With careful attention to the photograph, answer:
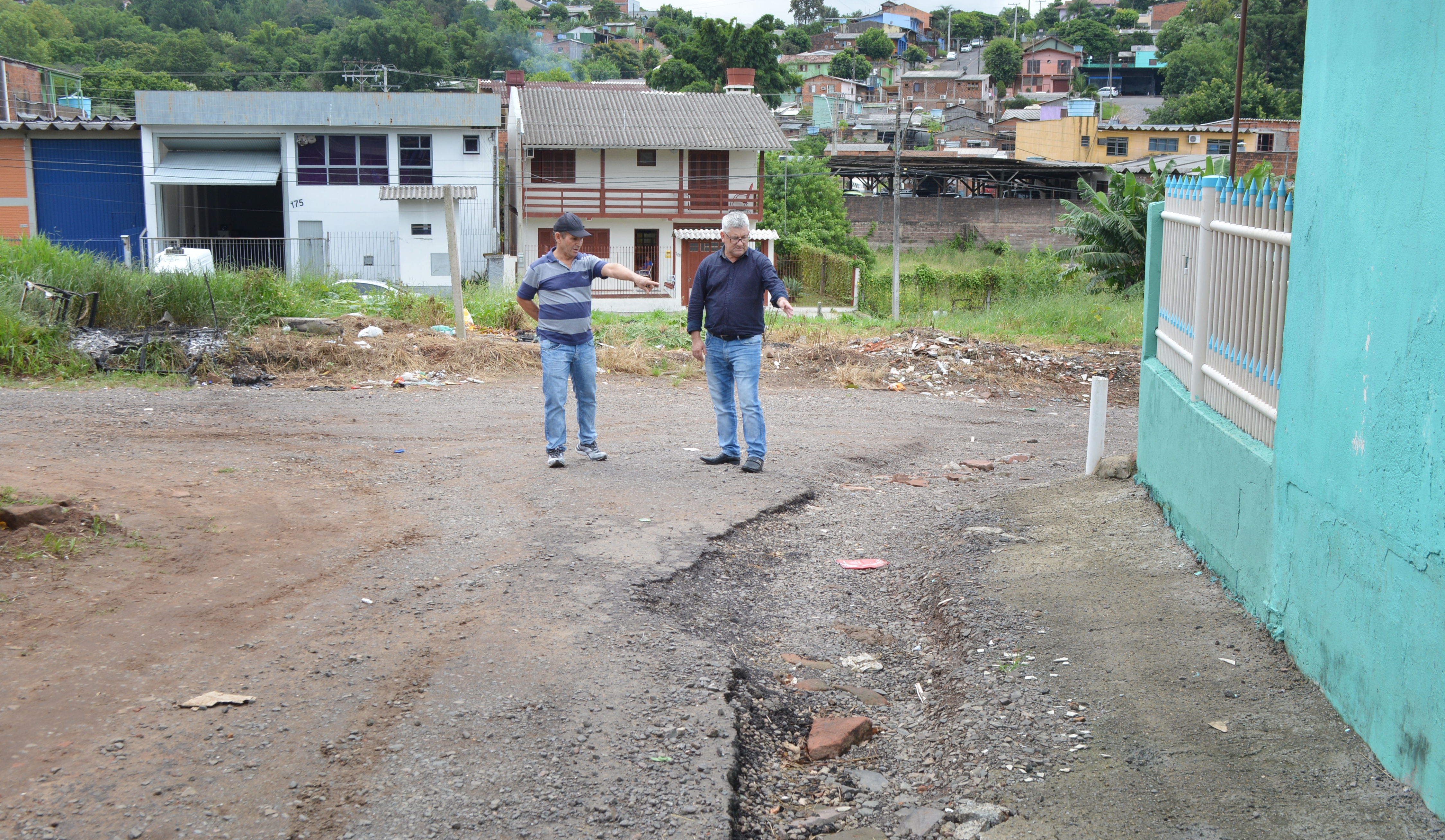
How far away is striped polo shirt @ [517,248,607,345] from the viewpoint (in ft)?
26.1

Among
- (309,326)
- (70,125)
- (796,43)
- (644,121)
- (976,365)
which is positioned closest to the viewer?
(309,326)

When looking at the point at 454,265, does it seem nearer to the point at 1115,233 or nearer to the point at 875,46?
the point at 1115,233

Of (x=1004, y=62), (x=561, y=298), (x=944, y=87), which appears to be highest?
(x=1004, y=62)

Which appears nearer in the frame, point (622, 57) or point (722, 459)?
point (722, 459)

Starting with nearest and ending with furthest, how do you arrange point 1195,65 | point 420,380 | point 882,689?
point 882,689 → point 420,380 → point 1195,65

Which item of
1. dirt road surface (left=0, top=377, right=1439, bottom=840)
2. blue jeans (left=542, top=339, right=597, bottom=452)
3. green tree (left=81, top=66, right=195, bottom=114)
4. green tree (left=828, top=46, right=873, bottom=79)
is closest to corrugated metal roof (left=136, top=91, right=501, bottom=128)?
green tree (left=81, top=66, right=195, bottom=114)

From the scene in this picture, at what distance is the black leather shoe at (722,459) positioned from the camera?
8609 millimetres

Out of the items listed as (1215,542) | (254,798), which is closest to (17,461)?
(254,798)

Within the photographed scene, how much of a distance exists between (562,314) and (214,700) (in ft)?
14.5

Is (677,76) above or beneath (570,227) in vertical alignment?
above

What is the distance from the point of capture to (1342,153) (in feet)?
12.6

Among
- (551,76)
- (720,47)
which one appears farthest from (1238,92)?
(551,76)

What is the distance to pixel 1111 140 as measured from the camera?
184ft

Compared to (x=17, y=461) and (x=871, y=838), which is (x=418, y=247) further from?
(x=871, y=838)
